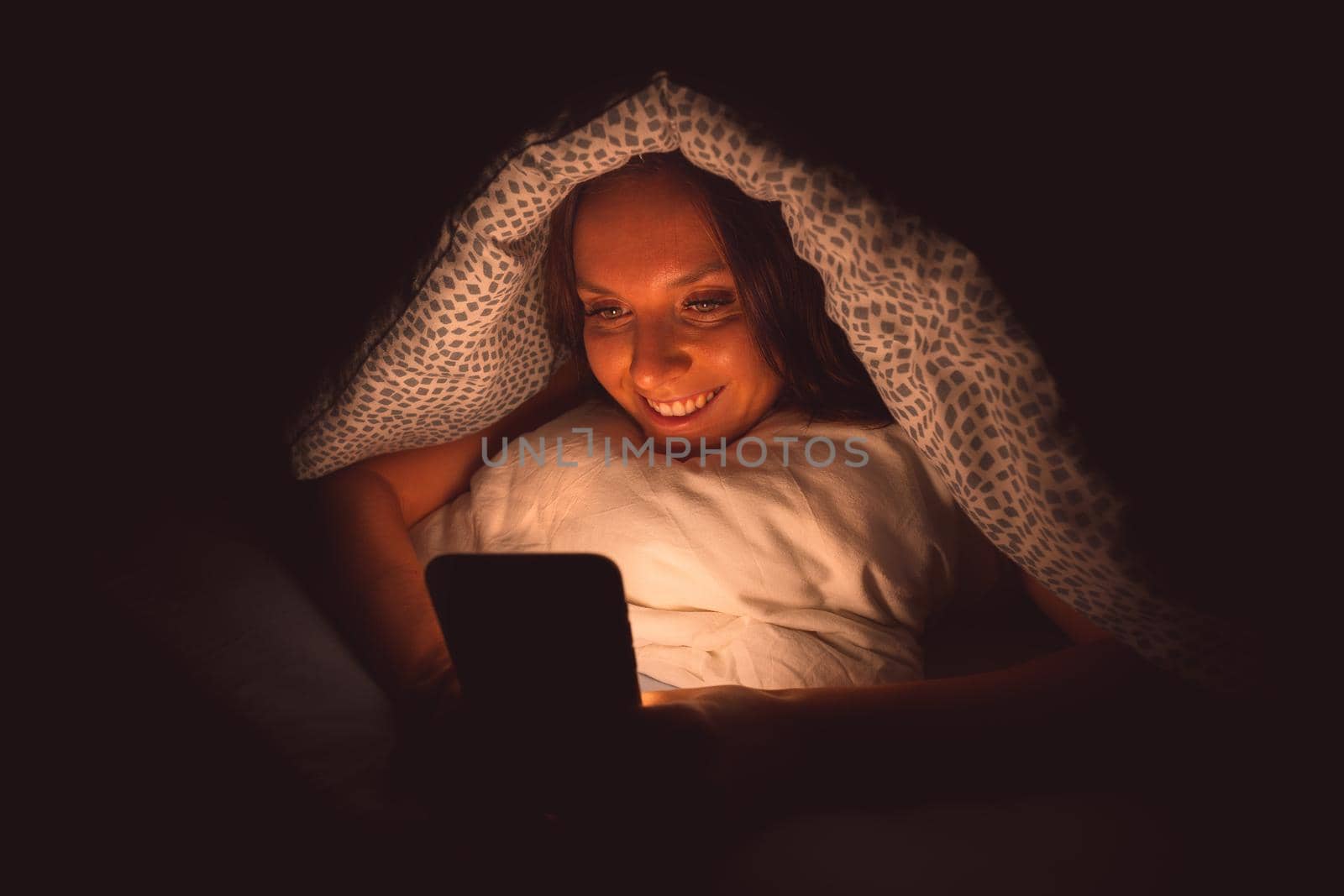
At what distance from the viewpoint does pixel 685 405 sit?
3.24ft

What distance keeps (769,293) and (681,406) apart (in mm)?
194

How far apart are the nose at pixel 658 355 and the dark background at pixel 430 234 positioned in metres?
0.27

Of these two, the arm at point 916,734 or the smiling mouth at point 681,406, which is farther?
the smiling mouth at point 681,406

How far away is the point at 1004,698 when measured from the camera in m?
0.73

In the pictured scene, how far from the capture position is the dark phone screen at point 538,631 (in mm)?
587

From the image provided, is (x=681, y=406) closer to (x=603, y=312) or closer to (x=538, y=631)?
(x=603, y=312)

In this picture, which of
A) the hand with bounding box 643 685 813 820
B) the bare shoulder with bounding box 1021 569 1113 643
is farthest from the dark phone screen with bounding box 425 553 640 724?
the bare shoulder with bounding box 1021 569 1113 643

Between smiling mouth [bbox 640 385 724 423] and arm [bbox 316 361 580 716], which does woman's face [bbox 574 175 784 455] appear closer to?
smiling mouth [bbox 640 385 724 423]

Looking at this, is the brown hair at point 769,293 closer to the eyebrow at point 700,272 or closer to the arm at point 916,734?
the eyebrow at point 700,272

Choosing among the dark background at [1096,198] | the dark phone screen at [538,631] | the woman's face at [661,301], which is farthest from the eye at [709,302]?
the dark phone screen at [538,631]

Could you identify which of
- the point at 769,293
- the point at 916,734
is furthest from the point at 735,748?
the point at 769,293

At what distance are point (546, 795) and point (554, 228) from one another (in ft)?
2.32

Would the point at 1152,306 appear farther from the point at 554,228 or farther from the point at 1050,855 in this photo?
the point at 554,228

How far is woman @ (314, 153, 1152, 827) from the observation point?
0.71 metres
